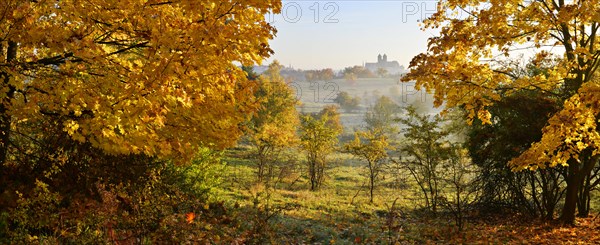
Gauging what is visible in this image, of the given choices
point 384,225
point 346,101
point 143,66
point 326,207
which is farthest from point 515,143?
point 346,101

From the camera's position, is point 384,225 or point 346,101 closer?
point 384,225

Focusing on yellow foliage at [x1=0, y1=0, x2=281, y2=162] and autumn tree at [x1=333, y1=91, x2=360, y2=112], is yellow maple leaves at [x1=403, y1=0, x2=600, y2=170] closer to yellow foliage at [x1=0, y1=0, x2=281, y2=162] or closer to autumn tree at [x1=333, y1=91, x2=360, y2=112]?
yellow foliage at [x1=0, y1=0, x2=281, y2=162]

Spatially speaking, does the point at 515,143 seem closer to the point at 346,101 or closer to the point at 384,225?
the point at 384,225

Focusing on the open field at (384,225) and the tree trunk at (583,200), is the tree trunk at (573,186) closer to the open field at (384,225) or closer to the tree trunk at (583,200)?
the open field at (384,225)

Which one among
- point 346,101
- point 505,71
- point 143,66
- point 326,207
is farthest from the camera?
point 346,101

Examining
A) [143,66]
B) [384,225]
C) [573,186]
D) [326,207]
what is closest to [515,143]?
[573,186]

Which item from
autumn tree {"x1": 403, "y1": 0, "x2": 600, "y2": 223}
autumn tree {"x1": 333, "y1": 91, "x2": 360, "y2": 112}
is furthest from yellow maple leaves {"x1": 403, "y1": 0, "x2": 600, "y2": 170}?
autumn tree {"x1": 333, "y1": 91, "x2": 360, "y2": 112}

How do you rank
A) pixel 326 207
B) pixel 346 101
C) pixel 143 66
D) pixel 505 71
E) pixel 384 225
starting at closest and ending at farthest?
pixel 143 66, pixel 505 71, pixel 384 225, pixel 326 207, pixel 346 101

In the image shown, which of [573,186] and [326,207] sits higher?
[573,186]

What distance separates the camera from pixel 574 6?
716cm

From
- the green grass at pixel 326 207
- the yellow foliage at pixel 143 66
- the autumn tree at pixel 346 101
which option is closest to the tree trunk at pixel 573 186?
the green grass at pixel 326 207

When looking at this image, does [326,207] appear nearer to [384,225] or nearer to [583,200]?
[384,225]

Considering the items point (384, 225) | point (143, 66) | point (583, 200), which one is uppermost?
point (143, 66)

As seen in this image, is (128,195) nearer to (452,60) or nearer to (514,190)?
(452,60)
